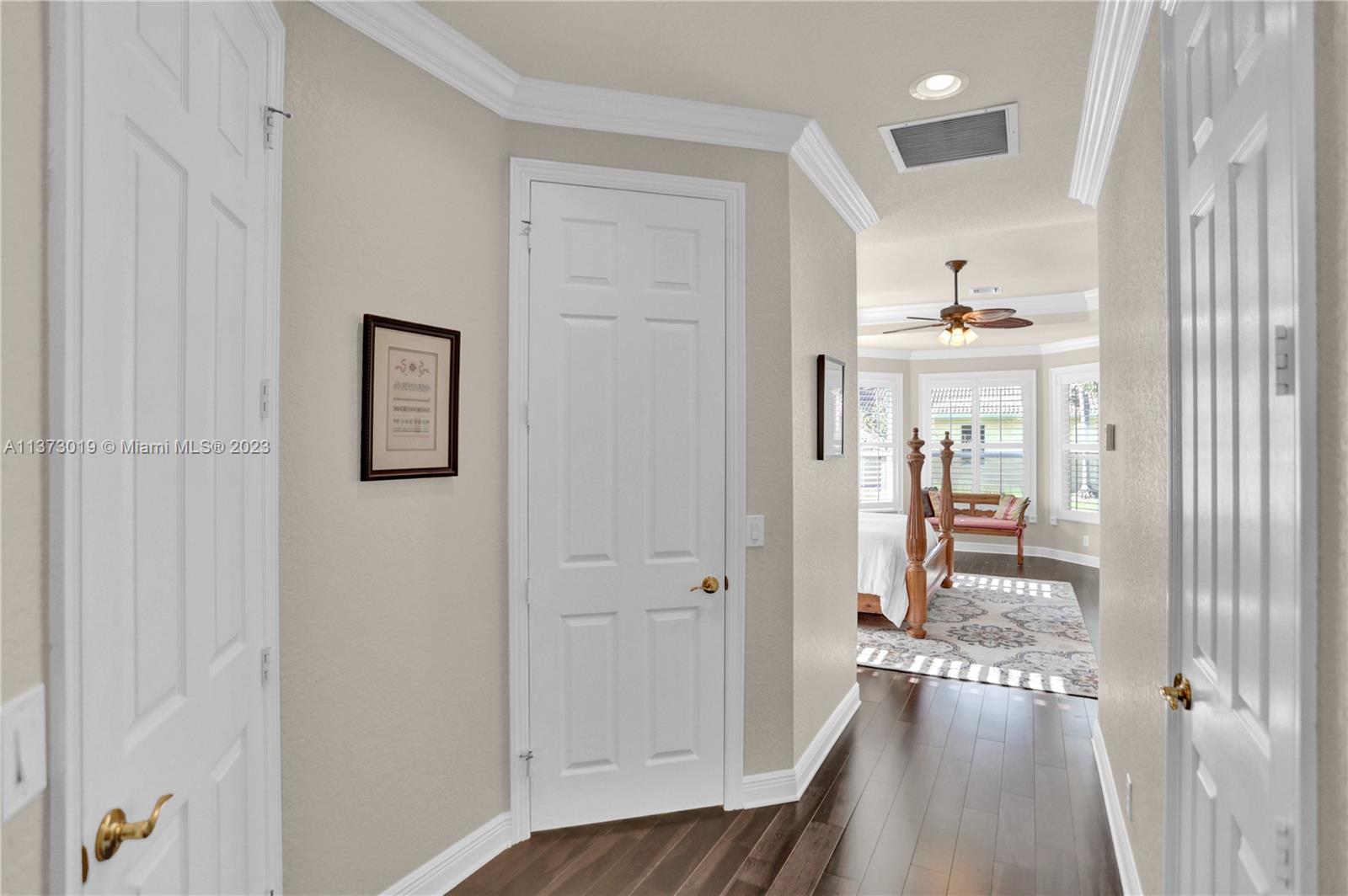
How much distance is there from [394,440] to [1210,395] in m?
1.90

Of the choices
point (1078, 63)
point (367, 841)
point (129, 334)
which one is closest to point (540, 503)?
point (367, 841)

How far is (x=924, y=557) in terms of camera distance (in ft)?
17.1

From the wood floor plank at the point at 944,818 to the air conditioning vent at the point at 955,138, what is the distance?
104 inches

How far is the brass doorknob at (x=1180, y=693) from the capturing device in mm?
1350

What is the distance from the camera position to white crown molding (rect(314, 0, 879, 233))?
1.96 meters

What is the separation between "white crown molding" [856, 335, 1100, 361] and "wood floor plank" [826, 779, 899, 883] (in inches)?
258

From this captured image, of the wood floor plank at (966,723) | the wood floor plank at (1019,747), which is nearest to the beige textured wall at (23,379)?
the wood floor plank at (1019,747)

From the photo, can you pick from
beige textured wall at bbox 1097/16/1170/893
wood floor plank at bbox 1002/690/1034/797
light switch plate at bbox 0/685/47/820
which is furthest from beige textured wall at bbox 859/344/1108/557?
light switch plate at bbox 0/685/47/820

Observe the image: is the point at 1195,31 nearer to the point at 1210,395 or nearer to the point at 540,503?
the point at 1210,395

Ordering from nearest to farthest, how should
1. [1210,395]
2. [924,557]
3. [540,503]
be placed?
[1210,395]
[540,503]
[924,557]

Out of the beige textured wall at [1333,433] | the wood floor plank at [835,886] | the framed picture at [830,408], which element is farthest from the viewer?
the framed picture at [830,408]

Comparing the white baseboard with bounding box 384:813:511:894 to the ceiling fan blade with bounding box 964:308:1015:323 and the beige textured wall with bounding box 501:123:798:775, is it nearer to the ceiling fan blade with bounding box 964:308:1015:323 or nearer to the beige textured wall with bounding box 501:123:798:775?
the beige textured wall with bounding box 501:123:798:775

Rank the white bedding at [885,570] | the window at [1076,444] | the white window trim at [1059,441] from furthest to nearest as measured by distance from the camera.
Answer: the white window trim at [1059,441] → the window at [1076,444] → the white bedding at [885,570]

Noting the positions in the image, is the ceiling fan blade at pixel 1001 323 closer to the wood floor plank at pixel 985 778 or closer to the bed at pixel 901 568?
the bed at pixel 901 568
